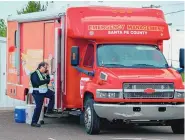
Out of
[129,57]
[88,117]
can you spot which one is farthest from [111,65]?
[88,117]

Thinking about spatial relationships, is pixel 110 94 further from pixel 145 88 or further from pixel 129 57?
pixel 129 57

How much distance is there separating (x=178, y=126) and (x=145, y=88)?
1.47 metres

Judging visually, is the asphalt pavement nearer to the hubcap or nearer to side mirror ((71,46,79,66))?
the hubcap

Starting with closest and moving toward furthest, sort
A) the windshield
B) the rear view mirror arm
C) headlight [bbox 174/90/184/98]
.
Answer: headlight [bbox 174/90/184/98] < the rear view mirror arm < the windshield

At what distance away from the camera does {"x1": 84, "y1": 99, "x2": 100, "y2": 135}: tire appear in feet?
45.2

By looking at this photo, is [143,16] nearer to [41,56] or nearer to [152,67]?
[152,67]

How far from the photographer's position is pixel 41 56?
55.0 feet

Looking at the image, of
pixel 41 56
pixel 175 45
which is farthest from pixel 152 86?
pixel 175 45

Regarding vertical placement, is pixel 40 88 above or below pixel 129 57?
below

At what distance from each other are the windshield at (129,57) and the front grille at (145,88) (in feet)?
2.80

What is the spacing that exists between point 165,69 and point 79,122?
3539 millimetres

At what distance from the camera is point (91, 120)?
45.4 ft

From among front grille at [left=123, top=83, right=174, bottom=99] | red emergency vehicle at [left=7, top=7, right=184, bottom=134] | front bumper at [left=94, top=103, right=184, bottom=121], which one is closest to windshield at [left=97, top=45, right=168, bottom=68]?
red emergency vehicle at [left=7, top=7, right=184, bottom=134]

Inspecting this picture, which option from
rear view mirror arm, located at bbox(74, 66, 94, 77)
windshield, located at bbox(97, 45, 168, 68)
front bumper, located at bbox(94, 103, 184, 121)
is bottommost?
front bumper, located at bbox(94, 103, 184, 121)
